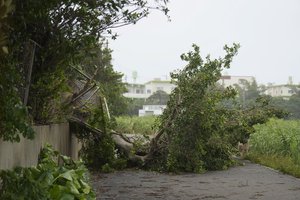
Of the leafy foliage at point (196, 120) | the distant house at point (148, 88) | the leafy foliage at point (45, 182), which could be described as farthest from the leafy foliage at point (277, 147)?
the distant house at point (148, 88)

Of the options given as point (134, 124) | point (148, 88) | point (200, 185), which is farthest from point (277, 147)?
point (148, 88)

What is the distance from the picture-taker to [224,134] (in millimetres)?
15383

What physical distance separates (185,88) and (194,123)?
4.30 ft

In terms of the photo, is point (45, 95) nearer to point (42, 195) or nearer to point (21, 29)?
point (21, 29)

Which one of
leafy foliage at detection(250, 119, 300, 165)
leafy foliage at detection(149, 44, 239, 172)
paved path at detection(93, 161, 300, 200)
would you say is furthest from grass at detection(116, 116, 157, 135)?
paved path at detection(93, 161, 300, 200)

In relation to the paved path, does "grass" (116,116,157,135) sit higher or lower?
higher

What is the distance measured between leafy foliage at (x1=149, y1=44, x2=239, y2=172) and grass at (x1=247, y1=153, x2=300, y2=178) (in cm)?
179

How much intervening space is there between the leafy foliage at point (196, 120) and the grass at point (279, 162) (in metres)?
1.79

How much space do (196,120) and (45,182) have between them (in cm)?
915

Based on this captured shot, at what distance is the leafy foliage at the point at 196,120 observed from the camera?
1365 cm

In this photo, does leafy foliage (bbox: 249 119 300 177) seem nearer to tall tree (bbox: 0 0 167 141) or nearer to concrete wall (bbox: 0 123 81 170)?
concrete wall (bbox: 0 123 81 170)

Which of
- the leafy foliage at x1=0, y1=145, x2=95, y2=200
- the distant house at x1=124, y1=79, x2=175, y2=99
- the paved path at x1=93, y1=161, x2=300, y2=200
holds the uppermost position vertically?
the distant house at x1=124, y1=79, x2=175, y2=99

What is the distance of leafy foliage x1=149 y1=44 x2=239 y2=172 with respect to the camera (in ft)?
44.8

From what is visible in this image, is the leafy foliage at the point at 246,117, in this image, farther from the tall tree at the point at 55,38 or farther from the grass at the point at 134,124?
the grass at the point at 134,124
